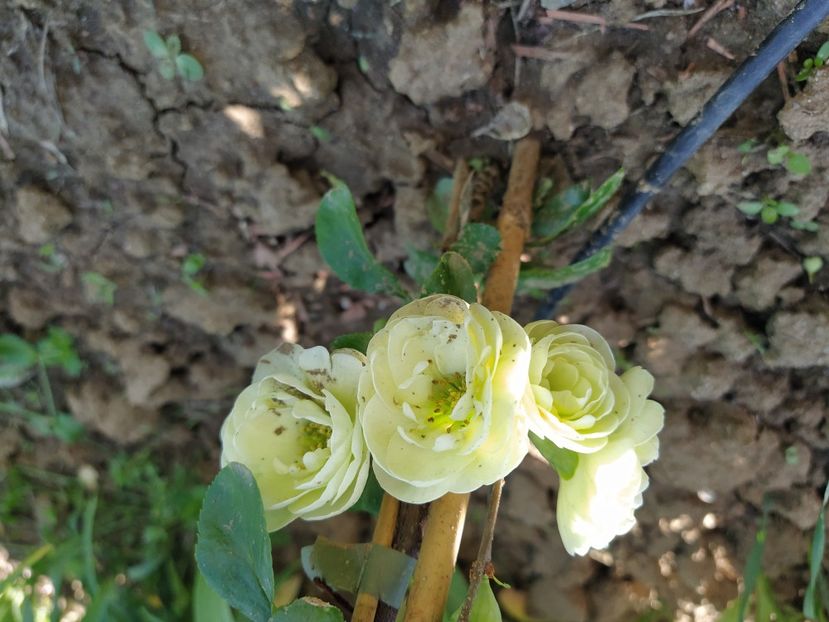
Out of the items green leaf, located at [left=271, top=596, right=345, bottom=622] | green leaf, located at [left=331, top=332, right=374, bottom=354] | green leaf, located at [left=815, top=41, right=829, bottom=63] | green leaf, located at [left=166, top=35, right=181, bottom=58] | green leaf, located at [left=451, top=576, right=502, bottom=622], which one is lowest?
green leaf, located at [left=451, top=576, right=502, bottom=622]

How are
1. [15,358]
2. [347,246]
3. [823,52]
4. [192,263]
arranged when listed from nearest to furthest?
[823,52], [347,246], [192,263], [15,358]

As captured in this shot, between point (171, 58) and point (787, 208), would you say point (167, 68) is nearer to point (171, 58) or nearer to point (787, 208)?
point (171, 58)

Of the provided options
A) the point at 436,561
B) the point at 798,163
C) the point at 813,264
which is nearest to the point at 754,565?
the point at 813,264

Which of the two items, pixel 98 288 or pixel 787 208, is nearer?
pixel 787 208

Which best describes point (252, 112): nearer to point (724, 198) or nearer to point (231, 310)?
point (231, 310)

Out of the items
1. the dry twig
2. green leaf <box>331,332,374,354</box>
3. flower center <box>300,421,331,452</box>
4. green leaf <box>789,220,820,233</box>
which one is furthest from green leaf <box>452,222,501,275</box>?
green leaf <box>789,220,820,233</box>

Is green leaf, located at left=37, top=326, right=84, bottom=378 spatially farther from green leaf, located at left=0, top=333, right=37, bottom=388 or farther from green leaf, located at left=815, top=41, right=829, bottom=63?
green leaf, located at left=815, top=41, right=829, bottom=63

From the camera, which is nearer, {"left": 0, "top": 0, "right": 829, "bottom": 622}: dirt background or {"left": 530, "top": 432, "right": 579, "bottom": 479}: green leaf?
{"left": 530, "top": 432, "right": 579, "bottom": 479}: green leaf
